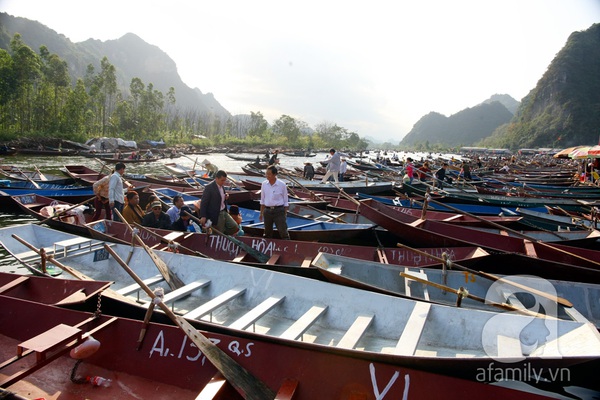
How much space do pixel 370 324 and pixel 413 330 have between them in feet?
2.09

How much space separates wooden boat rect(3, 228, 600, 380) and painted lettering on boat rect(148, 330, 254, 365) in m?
0.13

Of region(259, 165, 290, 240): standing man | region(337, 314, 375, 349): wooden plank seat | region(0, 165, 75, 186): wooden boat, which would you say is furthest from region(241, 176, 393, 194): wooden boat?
region(337, 314, 375, 349): wooden plank seat

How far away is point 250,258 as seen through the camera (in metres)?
7.58

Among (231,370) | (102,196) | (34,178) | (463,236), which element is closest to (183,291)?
(231,370)

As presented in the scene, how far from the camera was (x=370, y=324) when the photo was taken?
447 centimetres

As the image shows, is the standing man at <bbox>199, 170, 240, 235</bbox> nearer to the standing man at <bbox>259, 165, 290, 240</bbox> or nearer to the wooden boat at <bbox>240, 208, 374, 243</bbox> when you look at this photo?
the standing man at <bbox>259, 165, 290, 240</bbox>

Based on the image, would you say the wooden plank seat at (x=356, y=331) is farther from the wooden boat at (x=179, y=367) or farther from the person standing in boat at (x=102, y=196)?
the person standing in boat at (x=102, y=196)

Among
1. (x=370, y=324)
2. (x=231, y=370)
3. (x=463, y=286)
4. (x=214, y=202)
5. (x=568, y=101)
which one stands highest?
(x=568, y=101)

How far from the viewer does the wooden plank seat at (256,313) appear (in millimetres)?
4152

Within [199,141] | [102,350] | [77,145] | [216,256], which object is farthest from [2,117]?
[102,350]

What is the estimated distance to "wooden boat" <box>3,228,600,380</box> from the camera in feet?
10.4

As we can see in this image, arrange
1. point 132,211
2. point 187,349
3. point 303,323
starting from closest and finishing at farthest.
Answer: point 187,349 → point 303,323 → point 132,211

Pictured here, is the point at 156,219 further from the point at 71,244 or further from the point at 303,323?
the point at 303,323

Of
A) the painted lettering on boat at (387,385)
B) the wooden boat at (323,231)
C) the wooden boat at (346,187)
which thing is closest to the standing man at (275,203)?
the wooden boat at (323,231)
